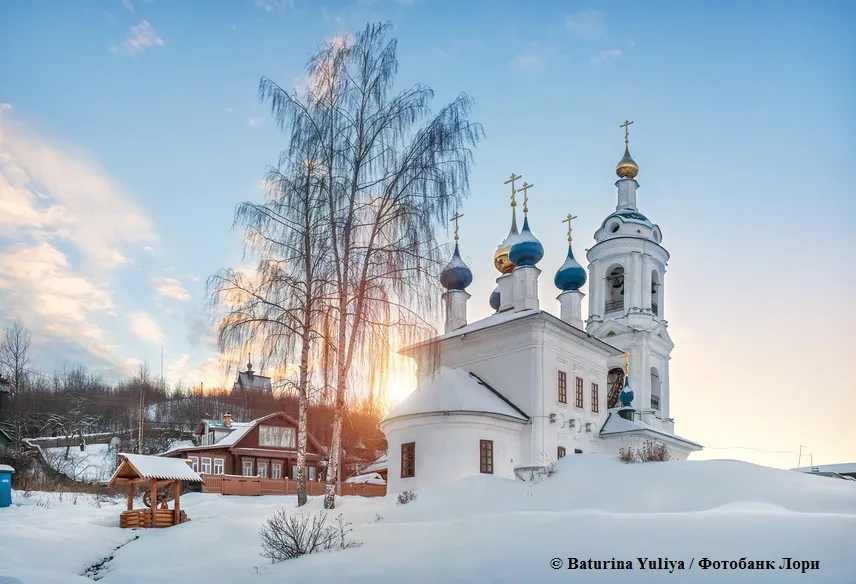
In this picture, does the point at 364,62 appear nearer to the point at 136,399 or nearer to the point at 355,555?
the point at 355,555

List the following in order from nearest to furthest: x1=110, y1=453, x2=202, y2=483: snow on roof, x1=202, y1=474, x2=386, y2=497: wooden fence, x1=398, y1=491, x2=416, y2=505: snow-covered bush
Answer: x1=398, y1=491, x2=416, y2=505: snow-covered bush, x1=110, y1=453, x2=202, y2=483: snow on roof, x1=202, y1=474, x2=386, y2=497: wooden fence

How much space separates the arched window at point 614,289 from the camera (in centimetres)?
3725

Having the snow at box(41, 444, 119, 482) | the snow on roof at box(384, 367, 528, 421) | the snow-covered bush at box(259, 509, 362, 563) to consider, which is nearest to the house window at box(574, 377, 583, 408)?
the snow on roof at box(384, 367, 528, 421)

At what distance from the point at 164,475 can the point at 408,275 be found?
301 inches

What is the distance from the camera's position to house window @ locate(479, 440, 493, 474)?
21.8 m

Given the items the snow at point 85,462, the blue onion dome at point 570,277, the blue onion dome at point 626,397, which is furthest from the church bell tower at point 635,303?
the snow at point 85,462

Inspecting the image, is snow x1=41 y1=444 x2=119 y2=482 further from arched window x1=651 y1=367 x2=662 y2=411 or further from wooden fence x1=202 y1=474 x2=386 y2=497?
arched window x1=651 y1=367 x2=662 y2=411

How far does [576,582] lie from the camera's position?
788 cm

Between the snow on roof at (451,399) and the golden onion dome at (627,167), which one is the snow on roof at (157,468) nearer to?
the snow on roof at (451,399)

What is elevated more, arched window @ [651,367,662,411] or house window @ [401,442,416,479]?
arched window @ [651,367,662,411]

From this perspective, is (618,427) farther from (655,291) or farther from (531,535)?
(531,535)

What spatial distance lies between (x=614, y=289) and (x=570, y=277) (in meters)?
8.66

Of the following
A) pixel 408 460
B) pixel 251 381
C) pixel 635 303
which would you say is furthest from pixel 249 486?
pixel 635 303

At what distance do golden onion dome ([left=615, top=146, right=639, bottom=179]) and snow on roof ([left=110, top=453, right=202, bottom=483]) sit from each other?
29949 millimetres
